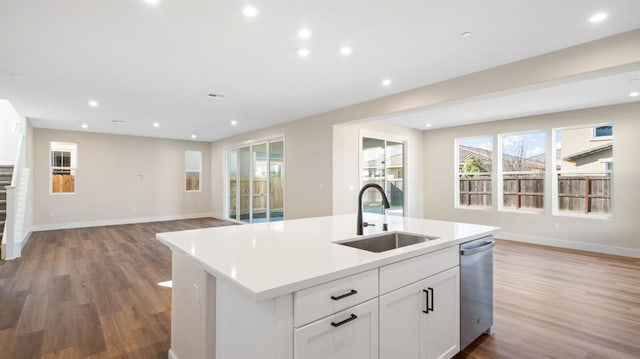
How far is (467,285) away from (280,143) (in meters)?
5.75

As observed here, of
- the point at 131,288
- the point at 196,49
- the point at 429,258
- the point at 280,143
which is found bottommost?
the point at 131,288

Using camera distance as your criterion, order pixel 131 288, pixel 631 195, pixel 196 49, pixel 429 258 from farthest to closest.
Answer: pixel 631 195 → pixel 131 288 → pixel 196 49 → pixel 429 258

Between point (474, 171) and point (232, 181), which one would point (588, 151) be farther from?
point (232, 181)

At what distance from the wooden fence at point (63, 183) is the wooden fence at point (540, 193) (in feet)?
32.5

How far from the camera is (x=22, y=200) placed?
17.2ft

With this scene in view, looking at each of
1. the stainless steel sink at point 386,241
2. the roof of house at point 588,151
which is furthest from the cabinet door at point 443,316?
the roof of house at point 588,151

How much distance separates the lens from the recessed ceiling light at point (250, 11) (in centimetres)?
233

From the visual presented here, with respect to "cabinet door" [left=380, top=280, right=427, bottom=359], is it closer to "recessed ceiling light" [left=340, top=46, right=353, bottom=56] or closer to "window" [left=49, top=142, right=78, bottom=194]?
"recessed ceiling light" [left=340, top=46, right=353, bottom=56]

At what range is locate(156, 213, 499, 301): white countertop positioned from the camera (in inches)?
47.2

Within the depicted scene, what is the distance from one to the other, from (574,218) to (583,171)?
0.87m

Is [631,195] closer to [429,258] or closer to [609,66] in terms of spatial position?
[609,66]

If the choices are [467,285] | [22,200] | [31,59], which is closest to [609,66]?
[467,285]

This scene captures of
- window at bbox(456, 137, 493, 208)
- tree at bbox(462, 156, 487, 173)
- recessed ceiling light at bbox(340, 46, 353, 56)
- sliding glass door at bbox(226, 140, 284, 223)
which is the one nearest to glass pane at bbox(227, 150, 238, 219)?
sliding glass door at bbox(226, 140, 284, 223)

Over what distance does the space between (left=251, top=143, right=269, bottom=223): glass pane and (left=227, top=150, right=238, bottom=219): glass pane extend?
101cm
